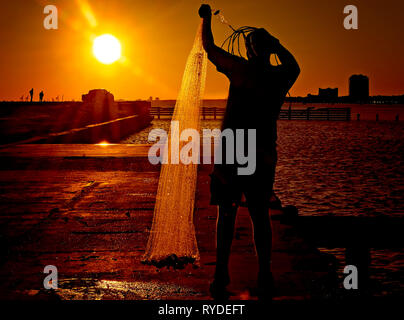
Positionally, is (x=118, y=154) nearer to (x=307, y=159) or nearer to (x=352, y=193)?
(x=352, y=193)

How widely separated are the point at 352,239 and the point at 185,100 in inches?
70.6

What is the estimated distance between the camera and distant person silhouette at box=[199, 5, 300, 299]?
10.1ft

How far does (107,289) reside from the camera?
336cm

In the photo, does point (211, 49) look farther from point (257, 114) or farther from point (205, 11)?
point (257, 114)

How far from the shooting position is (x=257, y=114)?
3121 mm

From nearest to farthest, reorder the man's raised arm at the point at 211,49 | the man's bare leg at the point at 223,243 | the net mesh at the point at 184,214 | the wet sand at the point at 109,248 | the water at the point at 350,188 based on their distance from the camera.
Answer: the man's raised arm at the point at 211,49 → the man's bare leg at the point at 223,243 → the wet sand at the point at 109,248 → the net mesh at the point at 184,214 → the water at the point at 350,188

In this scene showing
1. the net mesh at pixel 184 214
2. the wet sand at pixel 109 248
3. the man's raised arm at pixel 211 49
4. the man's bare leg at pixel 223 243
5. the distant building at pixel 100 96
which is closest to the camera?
the man's raised arm at pixel 211 49

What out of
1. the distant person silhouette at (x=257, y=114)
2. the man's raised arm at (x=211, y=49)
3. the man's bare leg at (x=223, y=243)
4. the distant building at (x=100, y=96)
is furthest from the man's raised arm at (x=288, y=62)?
the distant building at (x=100, y=96)

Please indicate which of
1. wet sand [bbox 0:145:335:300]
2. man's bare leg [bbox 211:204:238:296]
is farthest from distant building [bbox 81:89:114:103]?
man's bare leg [bbox 211:204:238:296]

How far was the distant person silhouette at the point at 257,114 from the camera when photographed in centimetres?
309

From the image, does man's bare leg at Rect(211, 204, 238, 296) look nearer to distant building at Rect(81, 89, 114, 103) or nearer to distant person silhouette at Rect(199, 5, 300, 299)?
distant person silhouette at Rect(199, 5, 300, 299)

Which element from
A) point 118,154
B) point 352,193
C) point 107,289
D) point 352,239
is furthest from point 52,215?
point 352,193

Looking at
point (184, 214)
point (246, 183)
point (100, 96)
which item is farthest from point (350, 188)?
point (100, 96)

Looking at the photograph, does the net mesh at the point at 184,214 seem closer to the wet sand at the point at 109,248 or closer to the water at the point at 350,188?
the wet sand at the point at 109,248
